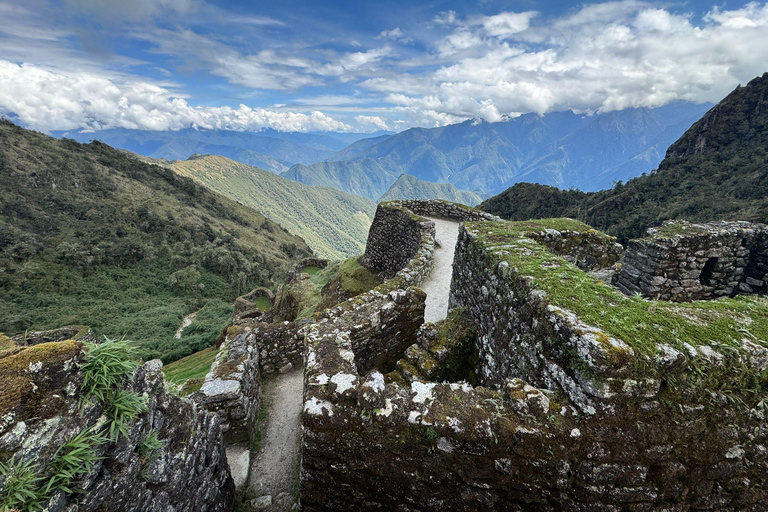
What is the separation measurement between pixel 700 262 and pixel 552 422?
682 centimetres

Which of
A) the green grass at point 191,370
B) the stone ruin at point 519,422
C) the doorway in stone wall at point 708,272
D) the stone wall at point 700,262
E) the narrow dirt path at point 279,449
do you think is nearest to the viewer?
the stone ruin at point 519,422

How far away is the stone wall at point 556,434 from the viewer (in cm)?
314

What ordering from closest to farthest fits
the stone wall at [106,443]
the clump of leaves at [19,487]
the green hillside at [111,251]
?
1. the clump of leaves at [19,487]
2. the stone wall at [106,443]
3. the green hillside at [111,251]

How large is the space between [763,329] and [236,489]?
8119 mm

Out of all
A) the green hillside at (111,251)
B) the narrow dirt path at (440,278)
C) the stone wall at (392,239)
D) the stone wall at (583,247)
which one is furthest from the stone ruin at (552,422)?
the green hillside at (111,251)

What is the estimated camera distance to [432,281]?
12.9 m

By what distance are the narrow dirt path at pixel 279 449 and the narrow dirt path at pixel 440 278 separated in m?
4.40

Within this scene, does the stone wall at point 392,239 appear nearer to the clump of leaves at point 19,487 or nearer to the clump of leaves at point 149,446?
the clump of leaves at point 149,446

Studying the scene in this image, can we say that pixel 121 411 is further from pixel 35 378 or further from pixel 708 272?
pixel 708 272

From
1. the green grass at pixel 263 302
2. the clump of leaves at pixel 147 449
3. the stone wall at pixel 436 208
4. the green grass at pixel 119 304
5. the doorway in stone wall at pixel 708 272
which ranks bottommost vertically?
the green grass at pixel 119 304

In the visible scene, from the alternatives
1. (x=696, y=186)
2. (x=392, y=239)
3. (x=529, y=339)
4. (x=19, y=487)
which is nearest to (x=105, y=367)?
(x=19, y=487)

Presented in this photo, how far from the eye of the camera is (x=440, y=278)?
43.0ft

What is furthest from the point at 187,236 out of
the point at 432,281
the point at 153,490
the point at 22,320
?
the point at 153,490

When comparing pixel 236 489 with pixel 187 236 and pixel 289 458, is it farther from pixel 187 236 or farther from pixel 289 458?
pixel 187 236
